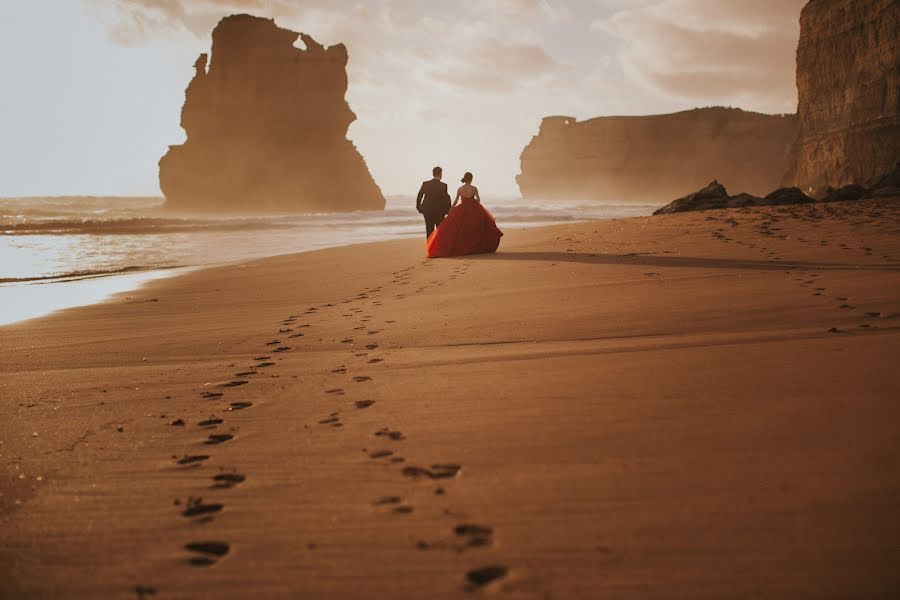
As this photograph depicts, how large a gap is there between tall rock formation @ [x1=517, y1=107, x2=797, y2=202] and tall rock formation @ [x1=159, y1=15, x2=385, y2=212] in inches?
2725

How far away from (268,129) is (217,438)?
82813 mm

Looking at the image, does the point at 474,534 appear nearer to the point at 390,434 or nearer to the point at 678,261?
the point at 390,434

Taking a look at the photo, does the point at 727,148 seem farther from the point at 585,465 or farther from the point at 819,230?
the point at 585,465

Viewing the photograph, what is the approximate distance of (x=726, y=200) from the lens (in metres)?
17.5

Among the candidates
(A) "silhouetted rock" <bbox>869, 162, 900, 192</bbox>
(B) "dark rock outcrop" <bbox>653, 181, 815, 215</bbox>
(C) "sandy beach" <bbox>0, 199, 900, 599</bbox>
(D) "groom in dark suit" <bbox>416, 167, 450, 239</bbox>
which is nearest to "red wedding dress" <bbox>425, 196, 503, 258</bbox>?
(D) "groom in dark suit" <bbox>416, 167, 450, 239</bbox>

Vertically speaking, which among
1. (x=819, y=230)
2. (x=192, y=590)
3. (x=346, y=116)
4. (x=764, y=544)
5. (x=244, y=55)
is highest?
(x=244, y=55)

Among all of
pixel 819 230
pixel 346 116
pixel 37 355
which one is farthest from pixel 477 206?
pixel 346 116

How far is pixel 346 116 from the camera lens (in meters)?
81.2

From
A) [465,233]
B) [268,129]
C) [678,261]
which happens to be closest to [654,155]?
[268,129]

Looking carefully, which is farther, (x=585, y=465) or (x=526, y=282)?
(x=526, y=282)

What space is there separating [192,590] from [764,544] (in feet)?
4.85

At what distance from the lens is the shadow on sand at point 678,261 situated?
Answer: 7.06 metres

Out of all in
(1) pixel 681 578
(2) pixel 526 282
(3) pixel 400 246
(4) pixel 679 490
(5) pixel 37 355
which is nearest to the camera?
(1) pixel 681 578

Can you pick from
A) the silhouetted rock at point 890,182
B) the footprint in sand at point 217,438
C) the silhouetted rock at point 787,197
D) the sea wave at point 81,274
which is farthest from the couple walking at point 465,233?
the silhouetted rock at point 890,182
